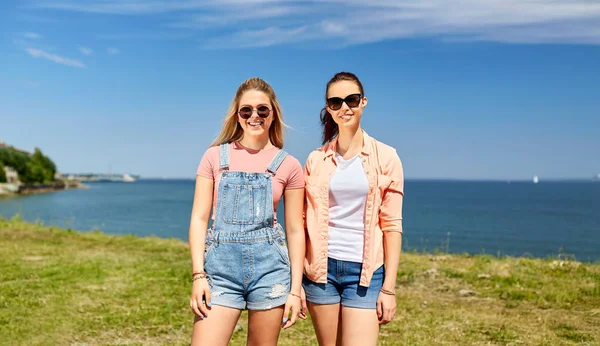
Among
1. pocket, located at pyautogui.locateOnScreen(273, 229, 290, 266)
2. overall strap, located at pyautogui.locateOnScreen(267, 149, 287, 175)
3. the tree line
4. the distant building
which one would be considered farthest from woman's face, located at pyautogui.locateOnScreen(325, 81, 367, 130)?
the distant building

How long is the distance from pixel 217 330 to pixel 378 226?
1.22 meters

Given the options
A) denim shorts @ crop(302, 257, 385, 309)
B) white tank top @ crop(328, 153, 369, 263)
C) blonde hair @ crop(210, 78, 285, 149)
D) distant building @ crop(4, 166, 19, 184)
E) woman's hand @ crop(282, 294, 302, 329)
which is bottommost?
distant building @ crop(4, 166, 19, 184)

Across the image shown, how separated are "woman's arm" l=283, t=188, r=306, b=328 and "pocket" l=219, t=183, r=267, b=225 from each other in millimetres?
178

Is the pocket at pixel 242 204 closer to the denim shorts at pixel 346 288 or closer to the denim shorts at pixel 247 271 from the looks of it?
the denim shorts at pixel 247 271

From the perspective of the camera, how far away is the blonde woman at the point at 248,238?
3275 millimetres

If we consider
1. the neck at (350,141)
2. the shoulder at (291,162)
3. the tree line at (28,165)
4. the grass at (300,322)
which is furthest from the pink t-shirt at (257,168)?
the tree line at (28,165)

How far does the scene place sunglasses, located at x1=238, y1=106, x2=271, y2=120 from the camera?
3.49 metres

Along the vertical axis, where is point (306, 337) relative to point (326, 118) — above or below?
below

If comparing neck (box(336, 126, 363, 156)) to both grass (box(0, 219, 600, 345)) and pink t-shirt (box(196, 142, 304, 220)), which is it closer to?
pink t-shirt (box(196, 142, 304, 220))

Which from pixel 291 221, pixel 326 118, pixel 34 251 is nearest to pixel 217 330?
pixel 291 221

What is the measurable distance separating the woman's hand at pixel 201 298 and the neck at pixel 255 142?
2.97ft

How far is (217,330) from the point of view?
326 centimetres

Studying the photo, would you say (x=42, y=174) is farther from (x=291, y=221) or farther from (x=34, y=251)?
(x=291, y=221)

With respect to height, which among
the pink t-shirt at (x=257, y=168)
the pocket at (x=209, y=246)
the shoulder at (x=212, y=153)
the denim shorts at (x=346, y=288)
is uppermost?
the shoulder at (x=212, y=153)
